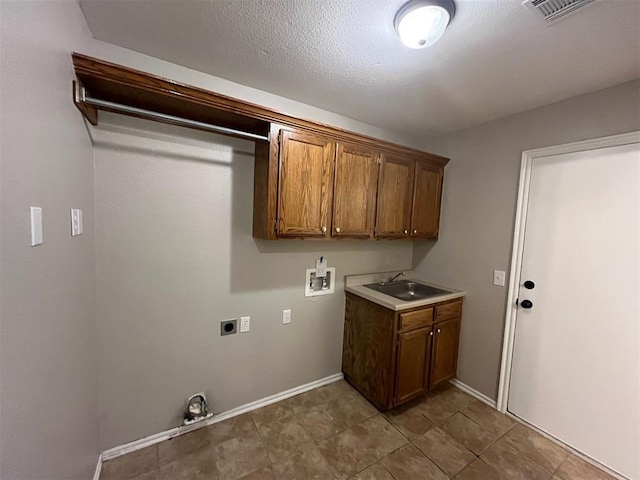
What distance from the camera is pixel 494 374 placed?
7.30 ft

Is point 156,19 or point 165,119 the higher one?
point 156,19

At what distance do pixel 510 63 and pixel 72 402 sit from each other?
9.21 ft

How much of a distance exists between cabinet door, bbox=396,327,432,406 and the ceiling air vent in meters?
2.00

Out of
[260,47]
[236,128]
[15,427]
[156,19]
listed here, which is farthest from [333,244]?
[15,427]

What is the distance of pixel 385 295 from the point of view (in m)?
2.24

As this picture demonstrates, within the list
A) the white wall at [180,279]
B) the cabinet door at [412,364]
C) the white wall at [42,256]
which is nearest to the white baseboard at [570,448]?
the cabinet door at [412,364]

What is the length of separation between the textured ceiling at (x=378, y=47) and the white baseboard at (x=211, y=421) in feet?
8.10

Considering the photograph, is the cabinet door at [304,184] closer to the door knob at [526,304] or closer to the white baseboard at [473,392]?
the door knob at [526,304]

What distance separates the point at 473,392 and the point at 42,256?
3.13 meters

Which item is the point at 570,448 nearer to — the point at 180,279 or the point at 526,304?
the point at 526,304

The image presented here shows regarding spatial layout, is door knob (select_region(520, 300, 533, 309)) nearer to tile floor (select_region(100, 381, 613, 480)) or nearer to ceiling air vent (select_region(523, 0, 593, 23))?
tile floor (select_region(100, 381, 613, 480))

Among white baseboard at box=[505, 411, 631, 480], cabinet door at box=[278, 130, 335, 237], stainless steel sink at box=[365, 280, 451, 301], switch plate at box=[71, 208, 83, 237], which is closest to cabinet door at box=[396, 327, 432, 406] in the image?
stainless steel sink at box=[365, 280, 451, 301]

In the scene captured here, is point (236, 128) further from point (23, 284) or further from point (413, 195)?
point (413, 195)

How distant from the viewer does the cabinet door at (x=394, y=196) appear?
2201mm
